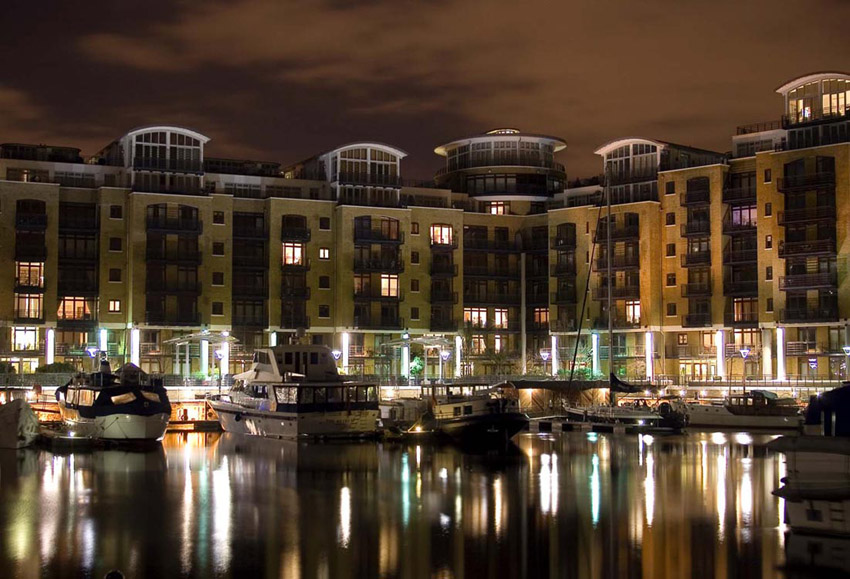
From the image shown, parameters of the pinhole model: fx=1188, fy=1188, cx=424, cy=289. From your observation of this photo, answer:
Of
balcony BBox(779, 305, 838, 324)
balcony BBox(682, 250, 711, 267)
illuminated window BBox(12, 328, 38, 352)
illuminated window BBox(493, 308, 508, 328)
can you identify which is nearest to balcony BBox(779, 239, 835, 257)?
balcony BBox(779, 305, 838, 324)

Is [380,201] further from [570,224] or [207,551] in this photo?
[207,551]

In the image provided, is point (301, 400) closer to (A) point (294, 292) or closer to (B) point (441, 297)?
(A) point (294, 292)

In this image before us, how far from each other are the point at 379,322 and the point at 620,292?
20855 millimetres

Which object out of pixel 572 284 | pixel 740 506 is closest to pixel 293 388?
pixel 740 506

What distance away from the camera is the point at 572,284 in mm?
105812

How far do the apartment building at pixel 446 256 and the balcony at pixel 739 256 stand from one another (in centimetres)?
23

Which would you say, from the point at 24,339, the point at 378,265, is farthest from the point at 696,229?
the point at 24,339

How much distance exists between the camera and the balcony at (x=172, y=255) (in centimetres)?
9325

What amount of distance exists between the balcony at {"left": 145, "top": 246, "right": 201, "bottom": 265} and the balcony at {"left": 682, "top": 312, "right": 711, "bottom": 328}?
40.3 m

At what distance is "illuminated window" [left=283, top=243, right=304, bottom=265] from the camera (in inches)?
3915

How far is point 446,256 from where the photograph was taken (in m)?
106

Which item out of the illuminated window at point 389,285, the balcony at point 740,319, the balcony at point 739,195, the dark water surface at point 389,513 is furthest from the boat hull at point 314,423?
the balcony at point 739,195

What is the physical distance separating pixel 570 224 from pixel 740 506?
214ft

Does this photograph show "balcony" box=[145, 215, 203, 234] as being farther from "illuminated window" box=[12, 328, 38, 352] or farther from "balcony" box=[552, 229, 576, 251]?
"balcony" box=[552, 229, 576, 251]
